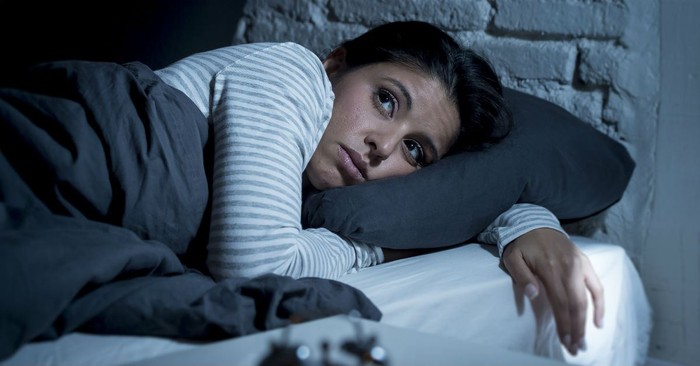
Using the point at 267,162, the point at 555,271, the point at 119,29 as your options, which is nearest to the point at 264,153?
the point at 267,162

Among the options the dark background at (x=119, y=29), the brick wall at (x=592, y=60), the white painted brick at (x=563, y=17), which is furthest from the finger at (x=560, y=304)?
the dark background at (x=119, y=29)

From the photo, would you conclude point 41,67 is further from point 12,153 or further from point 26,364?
point 26,364

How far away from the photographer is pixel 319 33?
1.57 m

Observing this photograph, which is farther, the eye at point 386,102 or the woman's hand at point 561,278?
the eye at point 386,102

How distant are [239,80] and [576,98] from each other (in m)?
0.76

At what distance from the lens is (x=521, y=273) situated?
85 cm

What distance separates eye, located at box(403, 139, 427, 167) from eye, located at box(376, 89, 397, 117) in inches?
2.5

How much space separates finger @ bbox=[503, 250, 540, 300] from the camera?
808 mm

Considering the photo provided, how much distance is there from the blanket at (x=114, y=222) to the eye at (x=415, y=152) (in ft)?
1.17

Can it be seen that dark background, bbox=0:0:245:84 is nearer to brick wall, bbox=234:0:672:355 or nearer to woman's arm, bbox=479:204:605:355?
brick wall, bbox=234:0:672:355

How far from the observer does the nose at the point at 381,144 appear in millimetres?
1009

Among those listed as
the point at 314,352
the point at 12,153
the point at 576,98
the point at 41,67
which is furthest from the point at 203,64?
the point at 576,98

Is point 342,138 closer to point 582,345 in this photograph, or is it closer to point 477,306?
point 477,306

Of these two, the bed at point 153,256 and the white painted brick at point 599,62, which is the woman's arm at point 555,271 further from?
the white painted brick at point 599,62
